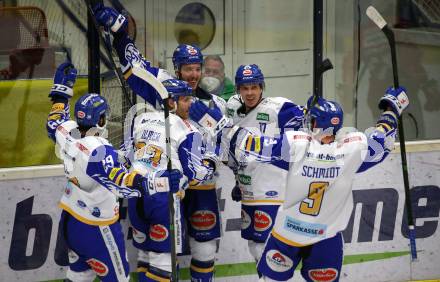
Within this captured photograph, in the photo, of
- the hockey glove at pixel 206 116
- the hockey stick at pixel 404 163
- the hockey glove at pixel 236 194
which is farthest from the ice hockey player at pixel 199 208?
the hockey stick at pixel 404 163

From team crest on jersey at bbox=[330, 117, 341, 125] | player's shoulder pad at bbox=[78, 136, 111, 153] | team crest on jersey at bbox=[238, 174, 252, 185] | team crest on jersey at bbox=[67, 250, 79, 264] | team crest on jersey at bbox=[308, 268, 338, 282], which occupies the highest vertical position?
team crest on jersey at bbox=[330, 117, 341, 125]

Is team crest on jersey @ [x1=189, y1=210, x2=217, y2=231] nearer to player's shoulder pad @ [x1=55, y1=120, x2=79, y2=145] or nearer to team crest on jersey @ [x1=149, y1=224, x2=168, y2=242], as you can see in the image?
team crest on jersey @ [x1=149, y1=224, x2=168, y2=242]

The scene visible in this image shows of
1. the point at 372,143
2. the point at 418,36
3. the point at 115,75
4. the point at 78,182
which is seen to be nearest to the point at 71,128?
the point at 78,182

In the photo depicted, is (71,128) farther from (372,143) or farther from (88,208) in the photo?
(372,143)

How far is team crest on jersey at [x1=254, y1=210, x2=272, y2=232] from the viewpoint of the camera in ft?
19.8

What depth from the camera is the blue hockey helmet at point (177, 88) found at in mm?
5691

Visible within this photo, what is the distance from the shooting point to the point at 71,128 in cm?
557

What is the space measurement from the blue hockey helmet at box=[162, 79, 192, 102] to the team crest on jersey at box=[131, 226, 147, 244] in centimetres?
81

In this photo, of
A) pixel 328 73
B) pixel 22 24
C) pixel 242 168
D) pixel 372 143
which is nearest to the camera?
pixel 372 143

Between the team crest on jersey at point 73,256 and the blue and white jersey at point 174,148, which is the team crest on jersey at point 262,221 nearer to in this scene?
the blue and white jersey at point 174,148

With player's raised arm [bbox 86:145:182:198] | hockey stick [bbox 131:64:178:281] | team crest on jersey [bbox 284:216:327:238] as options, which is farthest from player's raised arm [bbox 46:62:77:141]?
team crest on jersey [bbox 284:216:327:238]

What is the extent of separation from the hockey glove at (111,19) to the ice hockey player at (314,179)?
0.80 m

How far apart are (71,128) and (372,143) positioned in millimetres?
1591

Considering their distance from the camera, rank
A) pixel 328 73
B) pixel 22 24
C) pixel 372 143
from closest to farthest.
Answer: pixel 372 143 < pixel 22 24 < pixel 328 73
